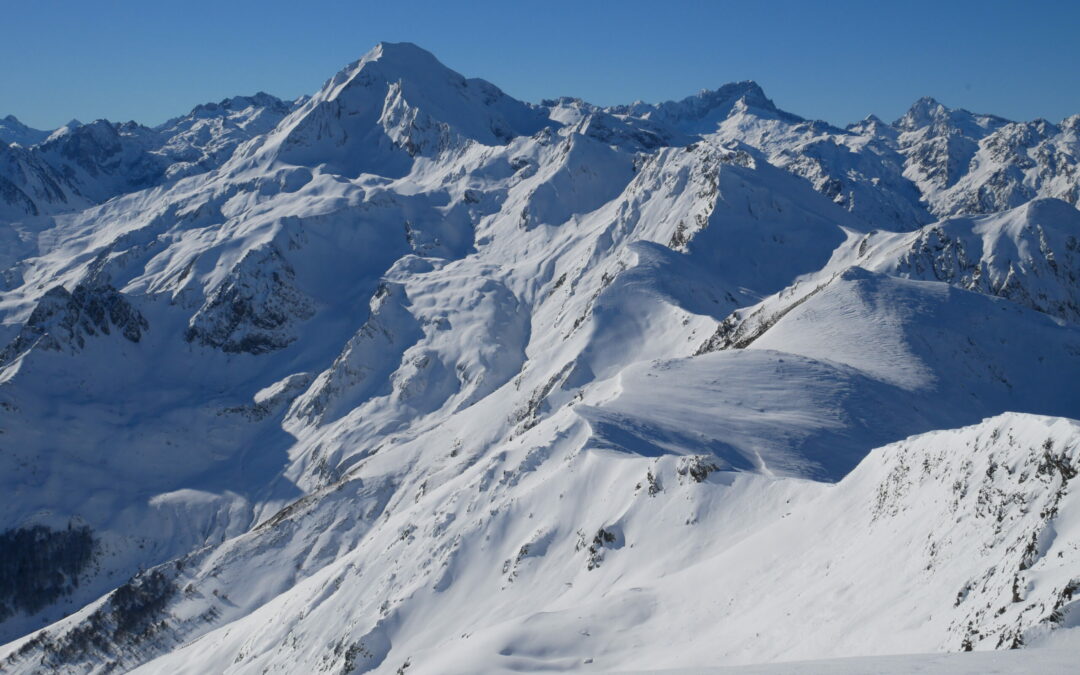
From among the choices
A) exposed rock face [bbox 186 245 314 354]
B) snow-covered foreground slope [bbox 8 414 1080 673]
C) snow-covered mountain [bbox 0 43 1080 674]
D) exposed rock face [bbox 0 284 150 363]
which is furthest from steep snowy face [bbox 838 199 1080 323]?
exposed rock face [bbox 0 284 150 363]

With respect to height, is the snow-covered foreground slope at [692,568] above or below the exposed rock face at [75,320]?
below

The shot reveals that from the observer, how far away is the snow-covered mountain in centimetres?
2528

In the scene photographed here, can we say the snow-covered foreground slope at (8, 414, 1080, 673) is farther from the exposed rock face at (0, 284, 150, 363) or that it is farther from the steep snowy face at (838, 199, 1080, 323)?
the exposed rock face at (0, 284, 150, 363)

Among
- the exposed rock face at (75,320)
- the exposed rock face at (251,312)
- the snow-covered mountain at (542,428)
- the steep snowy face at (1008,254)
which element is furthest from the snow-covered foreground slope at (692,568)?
the exposed rock face at (75,320)

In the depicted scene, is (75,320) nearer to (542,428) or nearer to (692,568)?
(542,428)

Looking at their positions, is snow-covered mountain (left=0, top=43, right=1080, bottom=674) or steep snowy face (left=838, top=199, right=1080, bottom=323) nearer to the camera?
snow-covered mountain (left=0, top=43, right=1080, bottom=674)

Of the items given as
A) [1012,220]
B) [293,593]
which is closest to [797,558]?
[293,593]

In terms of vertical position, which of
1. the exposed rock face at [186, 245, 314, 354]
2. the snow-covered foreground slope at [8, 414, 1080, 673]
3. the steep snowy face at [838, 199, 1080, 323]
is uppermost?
the exposed rock face at [186, 245, 314, 354]

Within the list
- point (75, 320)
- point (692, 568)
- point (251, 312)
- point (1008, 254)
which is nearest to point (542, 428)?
point (692, 568)

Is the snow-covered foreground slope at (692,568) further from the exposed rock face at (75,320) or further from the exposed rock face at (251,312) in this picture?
the exposed rock face at (75,320)

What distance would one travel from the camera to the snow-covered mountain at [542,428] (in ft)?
82.9

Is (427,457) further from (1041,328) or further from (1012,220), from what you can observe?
(1012,220)

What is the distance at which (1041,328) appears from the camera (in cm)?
6856

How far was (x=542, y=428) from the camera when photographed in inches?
2208
